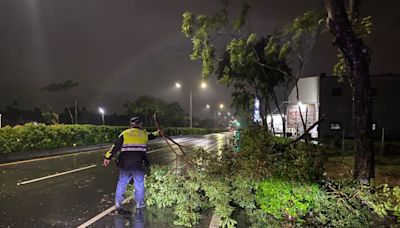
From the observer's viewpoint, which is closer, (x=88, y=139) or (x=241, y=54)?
(x=241, y=54)

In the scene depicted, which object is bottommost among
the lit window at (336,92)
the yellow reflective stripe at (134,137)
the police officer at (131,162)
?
the police officer at (131,162)

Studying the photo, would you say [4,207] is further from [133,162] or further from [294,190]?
[294,190]

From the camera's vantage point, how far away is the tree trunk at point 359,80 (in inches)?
273

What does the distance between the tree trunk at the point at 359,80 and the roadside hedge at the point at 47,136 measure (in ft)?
53.3

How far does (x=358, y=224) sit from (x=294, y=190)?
3.74 ft

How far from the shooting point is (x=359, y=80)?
23.2 ft

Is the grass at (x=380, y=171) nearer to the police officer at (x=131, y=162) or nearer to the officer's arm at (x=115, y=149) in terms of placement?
the police officer at (x=131, y=162)

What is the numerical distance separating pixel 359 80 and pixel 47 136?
722 inches

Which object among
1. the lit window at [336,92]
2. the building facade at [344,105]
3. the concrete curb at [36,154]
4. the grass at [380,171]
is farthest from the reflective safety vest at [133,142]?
the lit window at [336,92]

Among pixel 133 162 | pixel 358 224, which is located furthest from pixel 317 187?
pixel 133 162

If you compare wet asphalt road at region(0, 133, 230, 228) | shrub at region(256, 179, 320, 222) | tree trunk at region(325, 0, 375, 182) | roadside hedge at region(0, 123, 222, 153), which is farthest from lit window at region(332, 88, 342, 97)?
shrub at region(256, 179, 320, 222)

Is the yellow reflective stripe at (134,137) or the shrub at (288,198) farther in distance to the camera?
the yellow reflective stripe at (134,137)

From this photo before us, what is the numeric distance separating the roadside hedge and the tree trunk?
16.3m

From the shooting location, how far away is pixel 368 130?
698 cm
